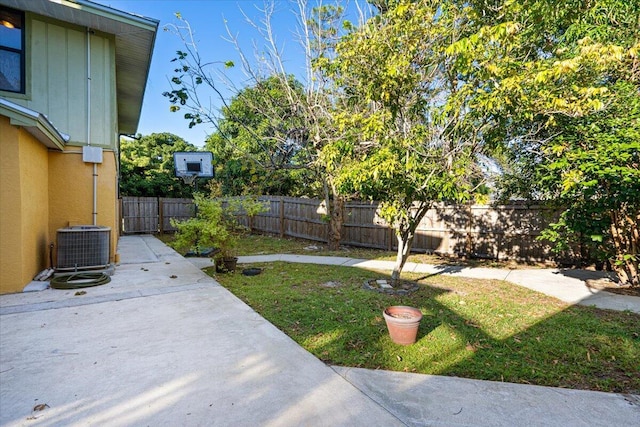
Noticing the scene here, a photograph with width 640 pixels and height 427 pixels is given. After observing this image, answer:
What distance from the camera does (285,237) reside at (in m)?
13.0

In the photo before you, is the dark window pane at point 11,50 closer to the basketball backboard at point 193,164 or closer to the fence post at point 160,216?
the basketball backboard at point 193,164

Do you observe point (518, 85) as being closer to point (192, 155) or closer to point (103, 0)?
point (103, 0)

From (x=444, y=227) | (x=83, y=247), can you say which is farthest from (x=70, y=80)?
(x=444, y=227)

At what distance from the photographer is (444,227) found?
9234mm

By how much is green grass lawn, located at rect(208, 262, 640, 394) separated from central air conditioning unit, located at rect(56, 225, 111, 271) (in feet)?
8.01

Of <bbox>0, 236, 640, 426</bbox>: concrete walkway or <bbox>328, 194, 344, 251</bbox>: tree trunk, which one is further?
<bbox>328, 194, 344, 251</bbox>: tree trunk

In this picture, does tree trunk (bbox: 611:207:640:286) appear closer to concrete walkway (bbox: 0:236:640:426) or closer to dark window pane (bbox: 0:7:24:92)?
concrete walkway (bbox: 0:236:640:426)

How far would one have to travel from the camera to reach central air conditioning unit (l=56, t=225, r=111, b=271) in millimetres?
5738

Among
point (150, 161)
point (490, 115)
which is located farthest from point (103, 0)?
point (150, 161)

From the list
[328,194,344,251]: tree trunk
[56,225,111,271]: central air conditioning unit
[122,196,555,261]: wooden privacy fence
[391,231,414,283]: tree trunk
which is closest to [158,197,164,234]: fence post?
[122,196,555,261]: wooden privacy fence

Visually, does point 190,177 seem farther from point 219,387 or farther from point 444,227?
point 219,387

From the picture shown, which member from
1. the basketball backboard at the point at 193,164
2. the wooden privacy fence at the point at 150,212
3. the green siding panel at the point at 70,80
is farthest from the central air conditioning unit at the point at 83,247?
the basketball backboard at the point at 193,164

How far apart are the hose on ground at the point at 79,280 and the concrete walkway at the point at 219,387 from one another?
1244 millimetres

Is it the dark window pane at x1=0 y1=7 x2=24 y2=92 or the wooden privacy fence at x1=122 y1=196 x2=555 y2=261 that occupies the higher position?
the dark window pane at x1=0 y1=7 x2=24 y2=92
